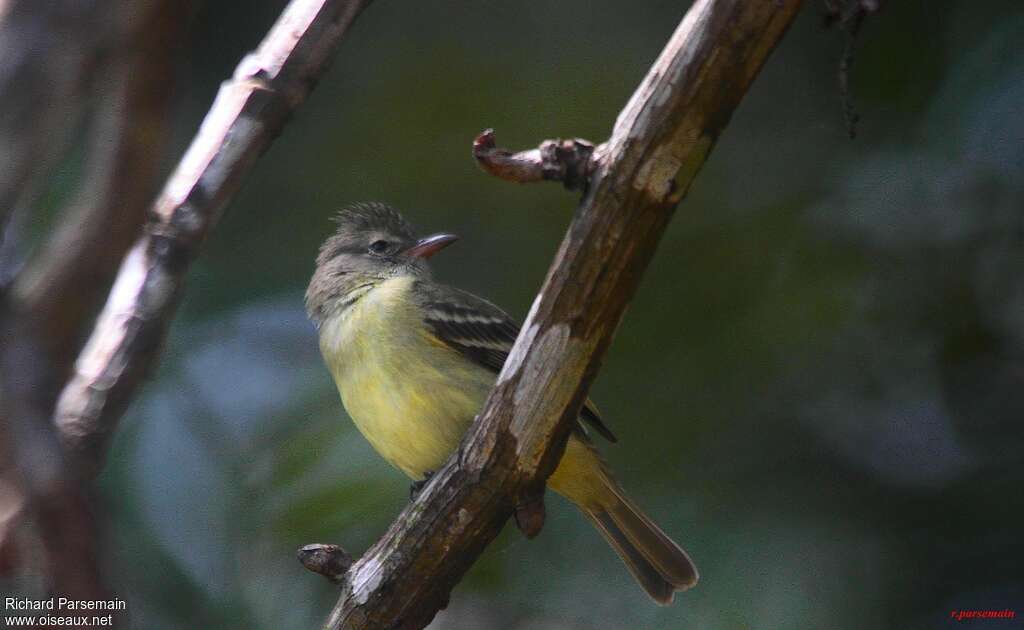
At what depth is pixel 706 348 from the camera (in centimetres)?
574

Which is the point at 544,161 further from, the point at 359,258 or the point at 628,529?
the point at 359,258

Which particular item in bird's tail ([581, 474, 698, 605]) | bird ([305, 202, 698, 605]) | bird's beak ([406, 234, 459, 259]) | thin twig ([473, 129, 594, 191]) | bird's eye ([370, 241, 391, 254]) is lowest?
bird's tail ([581, 474, 698, 605])

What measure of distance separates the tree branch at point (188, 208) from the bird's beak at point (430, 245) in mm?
1418

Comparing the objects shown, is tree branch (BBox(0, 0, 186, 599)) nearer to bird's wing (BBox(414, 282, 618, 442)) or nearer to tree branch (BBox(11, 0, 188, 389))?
tree branch (BBox(11, 0, 188, 389))

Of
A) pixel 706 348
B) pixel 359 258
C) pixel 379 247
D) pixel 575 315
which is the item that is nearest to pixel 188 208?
pixel 575 315

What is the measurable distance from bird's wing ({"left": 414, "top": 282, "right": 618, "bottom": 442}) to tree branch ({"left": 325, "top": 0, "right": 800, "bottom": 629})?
1.14 meters

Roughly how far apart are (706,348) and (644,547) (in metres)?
1.49

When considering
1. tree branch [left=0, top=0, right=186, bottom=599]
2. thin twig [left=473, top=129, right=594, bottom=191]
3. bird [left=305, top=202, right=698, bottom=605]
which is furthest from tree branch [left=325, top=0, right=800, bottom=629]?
tree branch [left=0, top=0, right=186, bottom=599]

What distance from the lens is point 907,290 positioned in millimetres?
5570

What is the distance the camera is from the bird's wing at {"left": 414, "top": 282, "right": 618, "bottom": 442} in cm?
451

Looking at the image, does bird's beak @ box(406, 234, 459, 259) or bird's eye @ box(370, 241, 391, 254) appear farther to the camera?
bird's eye @ box(370, 241, 391, 254)

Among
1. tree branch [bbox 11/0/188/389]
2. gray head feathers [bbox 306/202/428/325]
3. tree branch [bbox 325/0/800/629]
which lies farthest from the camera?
gray head feathers [bbox 306/202/428/325]

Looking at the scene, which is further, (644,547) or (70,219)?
(70,219)

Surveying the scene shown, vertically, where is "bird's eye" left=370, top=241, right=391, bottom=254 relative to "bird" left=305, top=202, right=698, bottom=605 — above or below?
above
